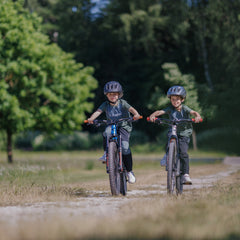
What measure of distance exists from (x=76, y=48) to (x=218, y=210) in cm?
3814

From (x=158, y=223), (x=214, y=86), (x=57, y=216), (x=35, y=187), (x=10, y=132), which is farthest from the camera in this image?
(x=214, y=86)

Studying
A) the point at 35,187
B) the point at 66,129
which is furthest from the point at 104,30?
the point at 35,187

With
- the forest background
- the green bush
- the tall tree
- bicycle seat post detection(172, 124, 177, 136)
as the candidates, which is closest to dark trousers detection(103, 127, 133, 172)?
bicycle seat post detection(172, 124, 177, 136)

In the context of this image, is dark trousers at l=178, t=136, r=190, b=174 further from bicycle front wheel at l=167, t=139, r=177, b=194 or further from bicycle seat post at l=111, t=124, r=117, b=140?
bicycle seat post at l=111, t=124, r=117, b=140

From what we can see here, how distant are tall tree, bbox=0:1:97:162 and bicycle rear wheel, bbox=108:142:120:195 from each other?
13851mm

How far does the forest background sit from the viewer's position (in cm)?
2336

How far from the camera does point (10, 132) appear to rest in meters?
23.8

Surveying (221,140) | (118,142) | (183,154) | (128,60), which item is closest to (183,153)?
(183,154)

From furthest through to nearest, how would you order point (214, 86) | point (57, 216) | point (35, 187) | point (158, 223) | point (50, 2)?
point (50, 2)
point (214, 86)
point (35, 187)
point (57, 216)
point (158, 223)

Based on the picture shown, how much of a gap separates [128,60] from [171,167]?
35.1 meters

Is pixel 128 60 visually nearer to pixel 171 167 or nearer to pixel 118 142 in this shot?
pixel 118 142

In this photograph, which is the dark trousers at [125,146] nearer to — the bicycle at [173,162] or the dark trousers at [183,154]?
the bicycle at [173,162]

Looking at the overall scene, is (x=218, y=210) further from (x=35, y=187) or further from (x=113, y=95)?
(x=35, y=187)

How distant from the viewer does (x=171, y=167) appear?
25.5 feet
